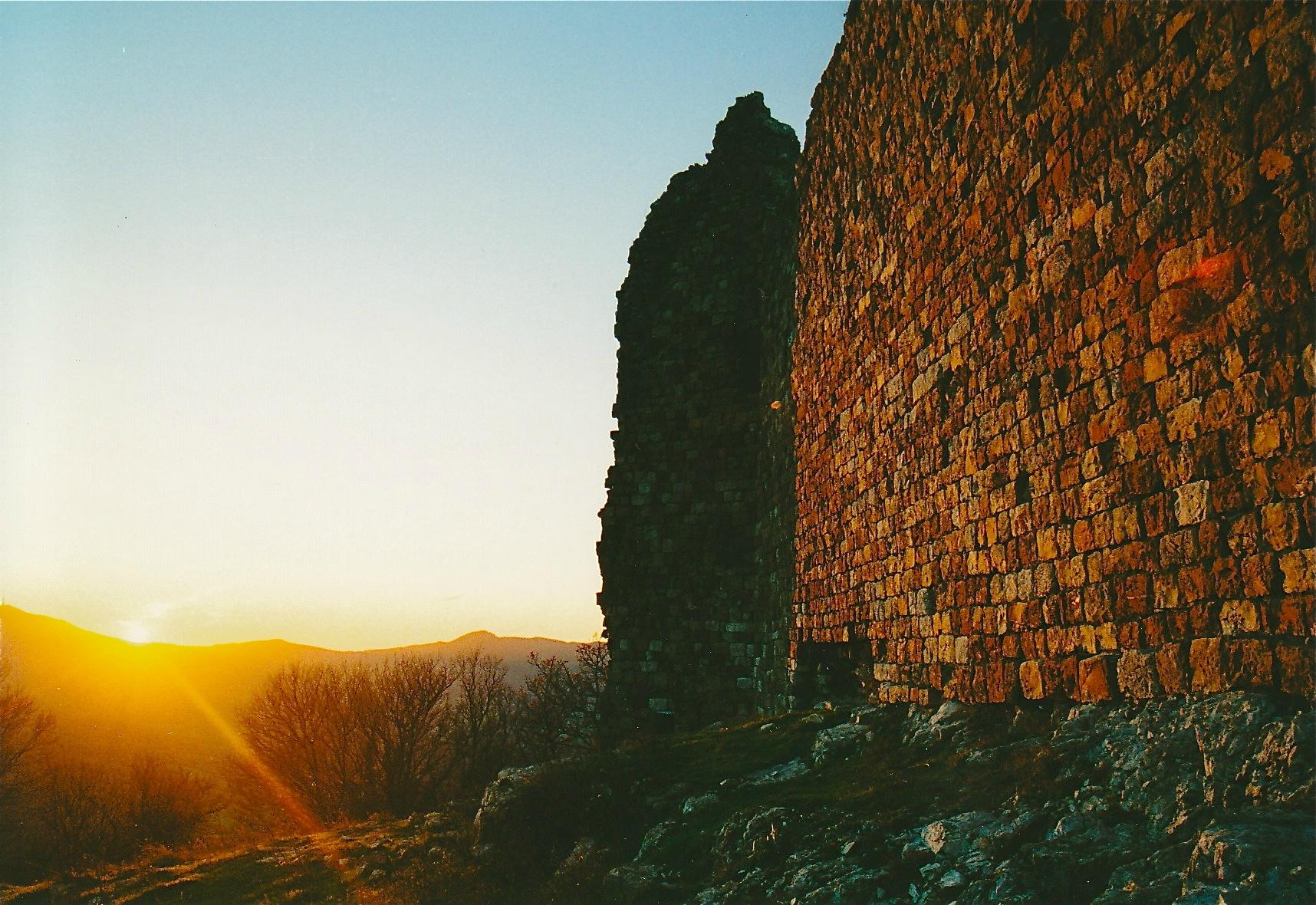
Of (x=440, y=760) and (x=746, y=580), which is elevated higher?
(x=746, y=580)

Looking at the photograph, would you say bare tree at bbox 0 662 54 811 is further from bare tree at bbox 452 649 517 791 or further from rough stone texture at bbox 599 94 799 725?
rough stone texture at bbox 599 94 799 725

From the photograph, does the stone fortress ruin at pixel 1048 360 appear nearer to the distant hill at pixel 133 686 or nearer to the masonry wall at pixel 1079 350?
the masonry wall at pixel 1079 350

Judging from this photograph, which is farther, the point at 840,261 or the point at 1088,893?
the point at 840,261

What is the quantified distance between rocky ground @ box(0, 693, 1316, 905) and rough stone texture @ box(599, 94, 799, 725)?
3933 mm

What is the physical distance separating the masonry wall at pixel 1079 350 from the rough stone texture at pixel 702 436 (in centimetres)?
429

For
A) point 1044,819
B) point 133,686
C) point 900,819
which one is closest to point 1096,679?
point 1044,819

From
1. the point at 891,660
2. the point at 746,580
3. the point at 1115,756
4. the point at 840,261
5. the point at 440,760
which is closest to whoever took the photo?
the point at 1115,756

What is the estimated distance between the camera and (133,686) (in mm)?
90438

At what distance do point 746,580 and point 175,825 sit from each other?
25230 mm

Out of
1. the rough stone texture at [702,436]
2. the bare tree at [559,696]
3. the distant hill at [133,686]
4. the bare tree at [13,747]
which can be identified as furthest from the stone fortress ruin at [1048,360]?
the distant hill at [133,686]

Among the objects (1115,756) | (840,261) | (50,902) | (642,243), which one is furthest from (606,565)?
(1115,756)

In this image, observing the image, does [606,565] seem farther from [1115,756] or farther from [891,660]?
[1115,756]

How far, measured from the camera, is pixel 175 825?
29.7 m

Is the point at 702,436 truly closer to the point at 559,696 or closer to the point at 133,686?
the point at 559,696
